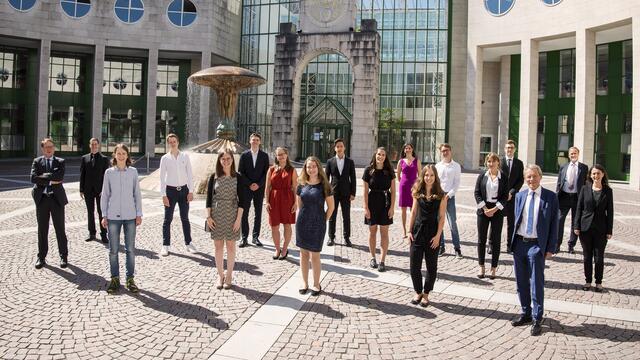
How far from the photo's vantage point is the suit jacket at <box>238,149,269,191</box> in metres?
9.27

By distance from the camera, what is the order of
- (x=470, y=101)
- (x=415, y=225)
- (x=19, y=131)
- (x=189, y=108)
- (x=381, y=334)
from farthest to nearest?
(x=189, y=108), (x=19, y=131), (x=470, y=101), (x=415, y=225), (x=381, y=334)

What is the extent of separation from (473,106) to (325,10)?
12.1 m

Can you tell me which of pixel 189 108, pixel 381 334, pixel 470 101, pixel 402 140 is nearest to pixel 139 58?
pixel 189 108

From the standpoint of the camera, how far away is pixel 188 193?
29.1 feet

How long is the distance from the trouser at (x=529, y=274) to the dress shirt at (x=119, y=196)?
184 inches

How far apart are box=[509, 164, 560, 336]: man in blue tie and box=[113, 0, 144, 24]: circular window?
38629 millimetres

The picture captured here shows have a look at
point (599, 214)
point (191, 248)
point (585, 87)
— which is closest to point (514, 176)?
point (599, 214)

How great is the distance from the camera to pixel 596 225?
6.85m

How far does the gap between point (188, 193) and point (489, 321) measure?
5.54 metres

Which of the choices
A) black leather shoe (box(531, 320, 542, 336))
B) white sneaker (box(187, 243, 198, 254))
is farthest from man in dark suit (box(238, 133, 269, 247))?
black leather shoe (box(531, 320, 542, 336))

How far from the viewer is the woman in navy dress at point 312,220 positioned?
629cm

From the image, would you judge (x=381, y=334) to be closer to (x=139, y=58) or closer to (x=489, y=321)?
(x=489, y=321)

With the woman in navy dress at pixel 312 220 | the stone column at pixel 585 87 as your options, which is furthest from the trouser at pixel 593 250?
the stone column at pixel 585 87

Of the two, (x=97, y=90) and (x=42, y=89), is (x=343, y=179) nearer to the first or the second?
(x=97, y=90)
